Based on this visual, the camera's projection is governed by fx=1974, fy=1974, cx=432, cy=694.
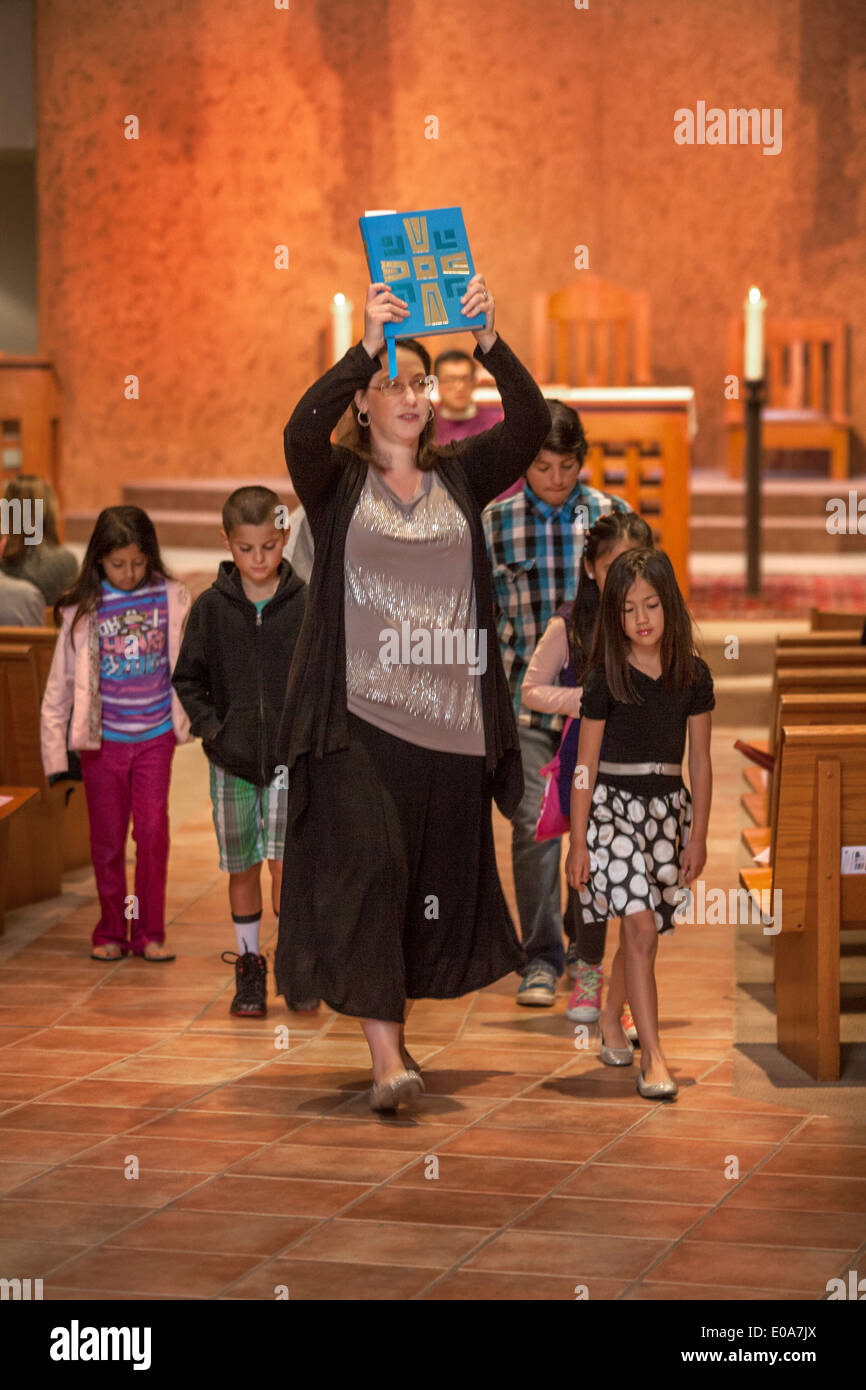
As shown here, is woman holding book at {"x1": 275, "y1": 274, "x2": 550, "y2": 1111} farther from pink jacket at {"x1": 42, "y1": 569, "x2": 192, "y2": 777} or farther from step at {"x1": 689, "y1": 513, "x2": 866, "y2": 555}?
step at {"x1": 689, "y1": 513, "x2": 866, "y2": 555}

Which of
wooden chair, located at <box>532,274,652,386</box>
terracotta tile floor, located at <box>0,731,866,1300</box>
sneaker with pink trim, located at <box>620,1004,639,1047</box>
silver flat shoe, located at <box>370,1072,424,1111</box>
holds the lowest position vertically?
terracotta tile floor, located at <box>0,731,866,1300</box>

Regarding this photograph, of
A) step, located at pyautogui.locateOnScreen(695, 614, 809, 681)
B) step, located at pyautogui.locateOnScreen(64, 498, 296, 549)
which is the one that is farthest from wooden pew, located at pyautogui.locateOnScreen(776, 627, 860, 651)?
step, located at pyautogui.locateOnScreen(64, 498, 296, 549)

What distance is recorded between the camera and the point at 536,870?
5020 mm

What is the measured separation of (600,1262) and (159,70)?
1075 centimetres

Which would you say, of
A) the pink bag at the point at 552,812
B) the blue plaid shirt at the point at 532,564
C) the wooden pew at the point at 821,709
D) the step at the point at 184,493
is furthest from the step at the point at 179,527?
the wooden pew at the point at 821,709

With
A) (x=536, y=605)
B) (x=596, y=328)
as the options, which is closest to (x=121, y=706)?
(x=536, y=605)

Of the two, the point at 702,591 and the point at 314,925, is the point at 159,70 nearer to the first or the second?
the point at 702,591

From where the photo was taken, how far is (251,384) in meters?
13.0

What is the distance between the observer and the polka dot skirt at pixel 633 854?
421cm

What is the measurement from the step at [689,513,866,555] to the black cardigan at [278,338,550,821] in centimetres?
750

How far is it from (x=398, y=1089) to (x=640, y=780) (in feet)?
2.75

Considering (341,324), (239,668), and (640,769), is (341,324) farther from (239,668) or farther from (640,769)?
(640,769)

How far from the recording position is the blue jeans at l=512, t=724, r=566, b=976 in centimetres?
502

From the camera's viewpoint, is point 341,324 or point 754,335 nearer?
point 341,324
